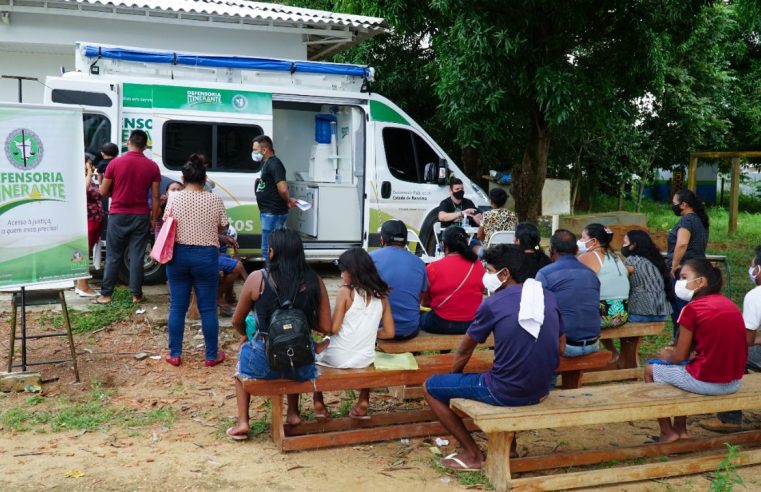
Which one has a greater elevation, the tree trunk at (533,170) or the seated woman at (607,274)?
the tree trunk at (533,170)

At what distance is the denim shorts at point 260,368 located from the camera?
4.99 metres

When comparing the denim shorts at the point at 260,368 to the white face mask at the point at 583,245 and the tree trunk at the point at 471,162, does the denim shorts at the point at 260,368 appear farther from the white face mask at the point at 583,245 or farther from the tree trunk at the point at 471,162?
the tree trunk at the point at 471,162

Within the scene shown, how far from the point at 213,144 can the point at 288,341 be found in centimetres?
554

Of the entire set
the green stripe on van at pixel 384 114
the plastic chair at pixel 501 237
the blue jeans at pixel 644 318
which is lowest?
the blue jeans at pixel 644 318

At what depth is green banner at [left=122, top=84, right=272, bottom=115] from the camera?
30.6ft

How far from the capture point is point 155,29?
12.8m

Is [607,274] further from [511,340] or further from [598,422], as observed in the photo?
[511,340]

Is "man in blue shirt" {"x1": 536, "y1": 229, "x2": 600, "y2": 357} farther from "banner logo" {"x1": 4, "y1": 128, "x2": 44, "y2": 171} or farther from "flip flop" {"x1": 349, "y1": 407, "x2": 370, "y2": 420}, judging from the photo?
"banner logo" {"x1": 4, "y1": 128, "x2": 44, "y2": 171}

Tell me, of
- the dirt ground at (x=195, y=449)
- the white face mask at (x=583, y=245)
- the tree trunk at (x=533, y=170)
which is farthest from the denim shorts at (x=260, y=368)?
the tree trunk at (x=533, y=170)

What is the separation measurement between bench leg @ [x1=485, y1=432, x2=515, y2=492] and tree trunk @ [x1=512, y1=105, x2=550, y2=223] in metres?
7.21

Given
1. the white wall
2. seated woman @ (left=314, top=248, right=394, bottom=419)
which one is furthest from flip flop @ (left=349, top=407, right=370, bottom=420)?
the white wall

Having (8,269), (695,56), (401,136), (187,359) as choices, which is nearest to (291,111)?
(401,136)

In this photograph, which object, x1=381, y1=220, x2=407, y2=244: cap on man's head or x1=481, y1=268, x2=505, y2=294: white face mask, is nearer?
x1=481, y1=268, x2=505, y2=294: white face mask

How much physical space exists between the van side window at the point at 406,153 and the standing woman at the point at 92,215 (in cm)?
375
